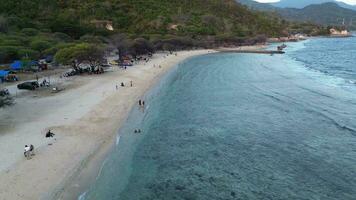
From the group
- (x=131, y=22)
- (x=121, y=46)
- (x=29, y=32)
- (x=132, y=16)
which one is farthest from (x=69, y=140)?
(x=132, y=16)

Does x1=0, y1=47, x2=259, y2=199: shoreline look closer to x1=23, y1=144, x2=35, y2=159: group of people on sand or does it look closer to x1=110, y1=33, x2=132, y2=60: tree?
x1=23, y1=144, x2=35, y2=159: group of people on sand

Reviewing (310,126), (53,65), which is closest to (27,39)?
(53,65)

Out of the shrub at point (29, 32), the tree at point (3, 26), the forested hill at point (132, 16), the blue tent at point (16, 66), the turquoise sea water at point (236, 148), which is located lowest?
the turquoise sea water at point (236, 148)

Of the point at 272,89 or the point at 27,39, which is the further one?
the point at 27,39

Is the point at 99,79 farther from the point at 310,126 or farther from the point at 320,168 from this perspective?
the point at 320,168

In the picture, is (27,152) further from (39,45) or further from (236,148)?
(39,45)

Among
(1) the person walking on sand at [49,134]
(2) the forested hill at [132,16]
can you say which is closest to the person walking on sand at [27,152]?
(1) the person walking on sand at [49,134]

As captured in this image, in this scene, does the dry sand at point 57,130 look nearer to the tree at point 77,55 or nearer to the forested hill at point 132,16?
the tree at point 77,55
